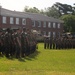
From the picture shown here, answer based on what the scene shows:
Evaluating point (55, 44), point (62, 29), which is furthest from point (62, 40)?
point (62, 29)

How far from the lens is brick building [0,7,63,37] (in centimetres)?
6912

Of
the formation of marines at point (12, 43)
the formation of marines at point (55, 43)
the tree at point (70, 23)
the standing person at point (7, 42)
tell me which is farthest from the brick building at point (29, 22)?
the standing person at point (7, 42)

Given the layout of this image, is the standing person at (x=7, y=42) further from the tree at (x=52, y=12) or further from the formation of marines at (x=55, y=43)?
the tree at (x=52, y=12)

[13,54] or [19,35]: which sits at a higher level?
[19,35]

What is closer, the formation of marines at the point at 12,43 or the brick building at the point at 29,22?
the formation of marines at the point at 12,43

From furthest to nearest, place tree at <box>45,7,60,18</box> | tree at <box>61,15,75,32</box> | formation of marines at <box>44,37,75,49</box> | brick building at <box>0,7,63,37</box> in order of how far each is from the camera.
→ tree at <box>45,7,60,18</box>
tree at <box>61,15,75,32</box>
brick building at <box>0,7,63,37</box>
formation of marines at <box>44,37,75,49</box>

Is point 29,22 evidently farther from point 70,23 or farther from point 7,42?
point 7,42

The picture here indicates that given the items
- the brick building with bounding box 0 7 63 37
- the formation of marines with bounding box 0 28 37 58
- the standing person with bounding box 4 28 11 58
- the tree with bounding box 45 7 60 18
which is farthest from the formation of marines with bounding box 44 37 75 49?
the tree with bounding box 45 7 60 18

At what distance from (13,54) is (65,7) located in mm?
108641

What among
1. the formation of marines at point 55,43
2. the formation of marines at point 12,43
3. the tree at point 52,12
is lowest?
the formation of marines at point 55,43

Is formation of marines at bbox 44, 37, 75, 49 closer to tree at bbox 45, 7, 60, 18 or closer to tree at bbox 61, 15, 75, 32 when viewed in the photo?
tree at bbox 61, 15, 75, 32

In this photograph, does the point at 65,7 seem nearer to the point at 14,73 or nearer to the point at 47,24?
the point at 47,24

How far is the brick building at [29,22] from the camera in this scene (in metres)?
69.1

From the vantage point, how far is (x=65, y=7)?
130 m
